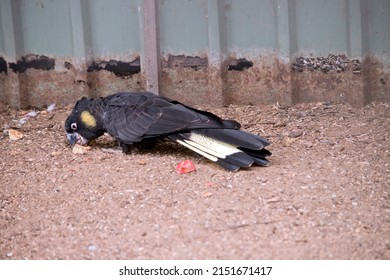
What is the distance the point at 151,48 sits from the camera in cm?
559

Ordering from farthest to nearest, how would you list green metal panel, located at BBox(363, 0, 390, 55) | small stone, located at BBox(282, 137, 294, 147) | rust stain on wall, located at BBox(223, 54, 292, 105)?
rust stain on wall, located at BBox(223, 54, 292, 105)
green metal panel, located at BBox(363, 0, 390, 55)
small stone, located at BBox(282, 137, 294, 147)

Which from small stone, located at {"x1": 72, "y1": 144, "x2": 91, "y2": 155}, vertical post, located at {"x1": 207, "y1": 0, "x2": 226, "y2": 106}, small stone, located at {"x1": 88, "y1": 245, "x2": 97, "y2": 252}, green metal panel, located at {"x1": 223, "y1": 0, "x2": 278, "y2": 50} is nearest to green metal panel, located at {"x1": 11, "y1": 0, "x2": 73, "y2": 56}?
small stone, located at {"x1": 72, "y1": 144, "x2": 91, "y2": 155}

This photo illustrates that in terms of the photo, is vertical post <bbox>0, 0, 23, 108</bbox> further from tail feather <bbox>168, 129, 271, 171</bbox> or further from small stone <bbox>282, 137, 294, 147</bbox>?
small stone <bbox>282, 137, 294, 147</bbox>

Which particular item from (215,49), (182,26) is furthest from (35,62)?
(215,49)

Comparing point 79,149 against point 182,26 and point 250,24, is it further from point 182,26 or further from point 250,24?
point 250,24

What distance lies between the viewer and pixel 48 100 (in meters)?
5.92

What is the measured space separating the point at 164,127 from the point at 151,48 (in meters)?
1.05

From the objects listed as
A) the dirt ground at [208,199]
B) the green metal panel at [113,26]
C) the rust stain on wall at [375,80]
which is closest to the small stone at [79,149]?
the dirt ground at [208,199]

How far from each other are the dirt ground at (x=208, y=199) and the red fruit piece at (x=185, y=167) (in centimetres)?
6

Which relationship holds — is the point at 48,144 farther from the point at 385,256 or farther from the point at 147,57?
the point at 385,256

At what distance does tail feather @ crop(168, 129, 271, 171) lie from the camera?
4.45 meters

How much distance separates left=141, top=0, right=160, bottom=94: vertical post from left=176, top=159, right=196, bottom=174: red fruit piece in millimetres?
1257

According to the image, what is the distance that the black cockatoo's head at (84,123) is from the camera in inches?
204
